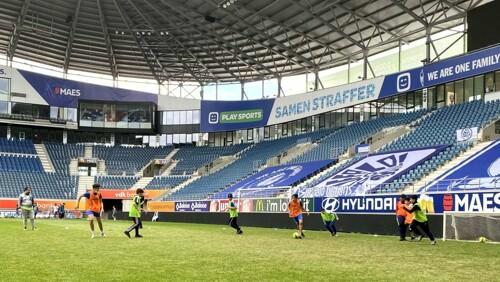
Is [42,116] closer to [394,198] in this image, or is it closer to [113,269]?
[394,198]

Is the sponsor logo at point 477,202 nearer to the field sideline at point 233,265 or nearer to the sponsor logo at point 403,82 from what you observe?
the field sideline at point 233,265

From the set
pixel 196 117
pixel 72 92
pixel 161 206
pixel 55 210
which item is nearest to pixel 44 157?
pixel 72 92

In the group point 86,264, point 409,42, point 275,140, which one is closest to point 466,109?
point 409,42

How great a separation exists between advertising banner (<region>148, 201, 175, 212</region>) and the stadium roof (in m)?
17.5

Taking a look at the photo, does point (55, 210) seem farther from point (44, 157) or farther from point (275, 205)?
point (275, 205)

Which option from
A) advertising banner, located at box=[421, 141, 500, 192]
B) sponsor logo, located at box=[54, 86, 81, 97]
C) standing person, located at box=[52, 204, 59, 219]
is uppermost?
sponsor logo, located at box=[54, 86, 81, 97]

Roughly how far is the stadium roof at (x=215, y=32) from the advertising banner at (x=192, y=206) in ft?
55.3

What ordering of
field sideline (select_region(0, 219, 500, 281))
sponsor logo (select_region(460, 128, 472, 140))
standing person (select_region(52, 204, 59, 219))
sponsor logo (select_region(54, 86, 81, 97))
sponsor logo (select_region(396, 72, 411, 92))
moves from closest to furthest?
field sideline (select_region(0, 219, 500, 281)), sponsor logo (select_region(460, 128, 472, 140)), sponsor logo (select_region(396, 72, 411, 92)), standing person (select_region(52, 204, 59, 219)), sponsor logo (select_region(54, 86, 81, 97))

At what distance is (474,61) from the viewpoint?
4000 centimetres

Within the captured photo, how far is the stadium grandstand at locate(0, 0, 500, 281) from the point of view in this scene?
35031 millimetres

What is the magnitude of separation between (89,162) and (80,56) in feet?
44.3

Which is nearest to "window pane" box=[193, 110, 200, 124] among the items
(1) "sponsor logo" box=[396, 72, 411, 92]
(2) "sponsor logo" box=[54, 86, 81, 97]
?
(2) "sponsor logo" box=[54, 86, 81, 97]

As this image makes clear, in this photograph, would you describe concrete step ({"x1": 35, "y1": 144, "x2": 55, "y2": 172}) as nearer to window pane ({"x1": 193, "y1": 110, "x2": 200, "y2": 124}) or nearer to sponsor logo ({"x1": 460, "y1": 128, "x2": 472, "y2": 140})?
window pane ({"x1": 193, "y1": 110, "x2": 200, "y2": 124})

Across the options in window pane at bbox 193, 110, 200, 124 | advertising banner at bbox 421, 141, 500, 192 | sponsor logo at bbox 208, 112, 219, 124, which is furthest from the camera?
window pane at bbox 193, 110, 200, 124
